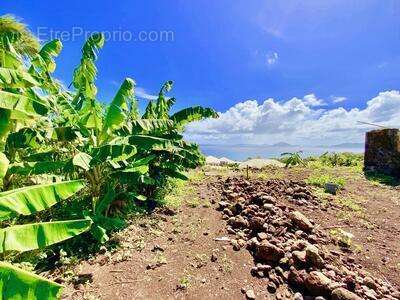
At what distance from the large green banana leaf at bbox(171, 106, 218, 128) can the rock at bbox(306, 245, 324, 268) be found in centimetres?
482

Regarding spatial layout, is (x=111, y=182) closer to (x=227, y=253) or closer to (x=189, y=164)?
(x=227, y=253)

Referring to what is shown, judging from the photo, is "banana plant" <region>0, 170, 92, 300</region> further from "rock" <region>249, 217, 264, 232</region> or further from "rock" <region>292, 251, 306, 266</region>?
"rock" <region>249, 217, 264, 232</region>

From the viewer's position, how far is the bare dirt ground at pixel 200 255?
15.1 feet

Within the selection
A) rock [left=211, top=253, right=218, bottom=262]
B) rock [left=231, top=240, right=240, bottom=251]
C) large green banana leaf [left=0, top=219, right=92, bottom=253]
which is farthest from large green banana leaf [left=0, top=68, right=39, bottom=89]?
rock [left=231, top=240, right=240, bottom=251]

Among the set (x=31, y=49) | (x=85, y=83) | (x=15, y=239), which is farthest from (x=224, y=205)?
(x=31, y=49)

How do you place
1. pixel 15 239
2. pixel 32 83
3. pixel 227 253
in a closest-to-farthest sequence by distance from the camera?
pixel 15 239 < pixel 32 83 < pixel 227 253

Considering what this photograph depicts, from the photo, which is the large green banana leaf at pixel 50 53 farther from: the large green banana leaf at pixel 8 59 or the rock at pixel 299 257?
the rock at pixel 299 257

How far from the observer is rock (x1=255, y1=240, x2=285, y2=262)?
204 inches

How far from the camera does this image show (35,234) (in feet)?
10.9

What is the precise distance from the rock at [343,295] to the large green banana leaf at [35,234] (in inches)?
128

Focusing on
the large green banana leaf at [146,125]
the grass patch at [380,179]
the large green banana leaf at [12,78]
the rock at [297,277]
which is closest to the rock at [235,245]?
the rock at [297,277]

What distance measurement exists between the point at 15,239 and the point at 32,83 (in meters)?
2.45

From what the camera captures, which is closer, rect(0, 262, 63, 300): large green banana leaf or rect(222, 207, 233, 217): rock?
rect(0, 262, 63, 300): large green banana leaf

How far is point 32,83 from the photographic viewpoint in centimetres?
469
